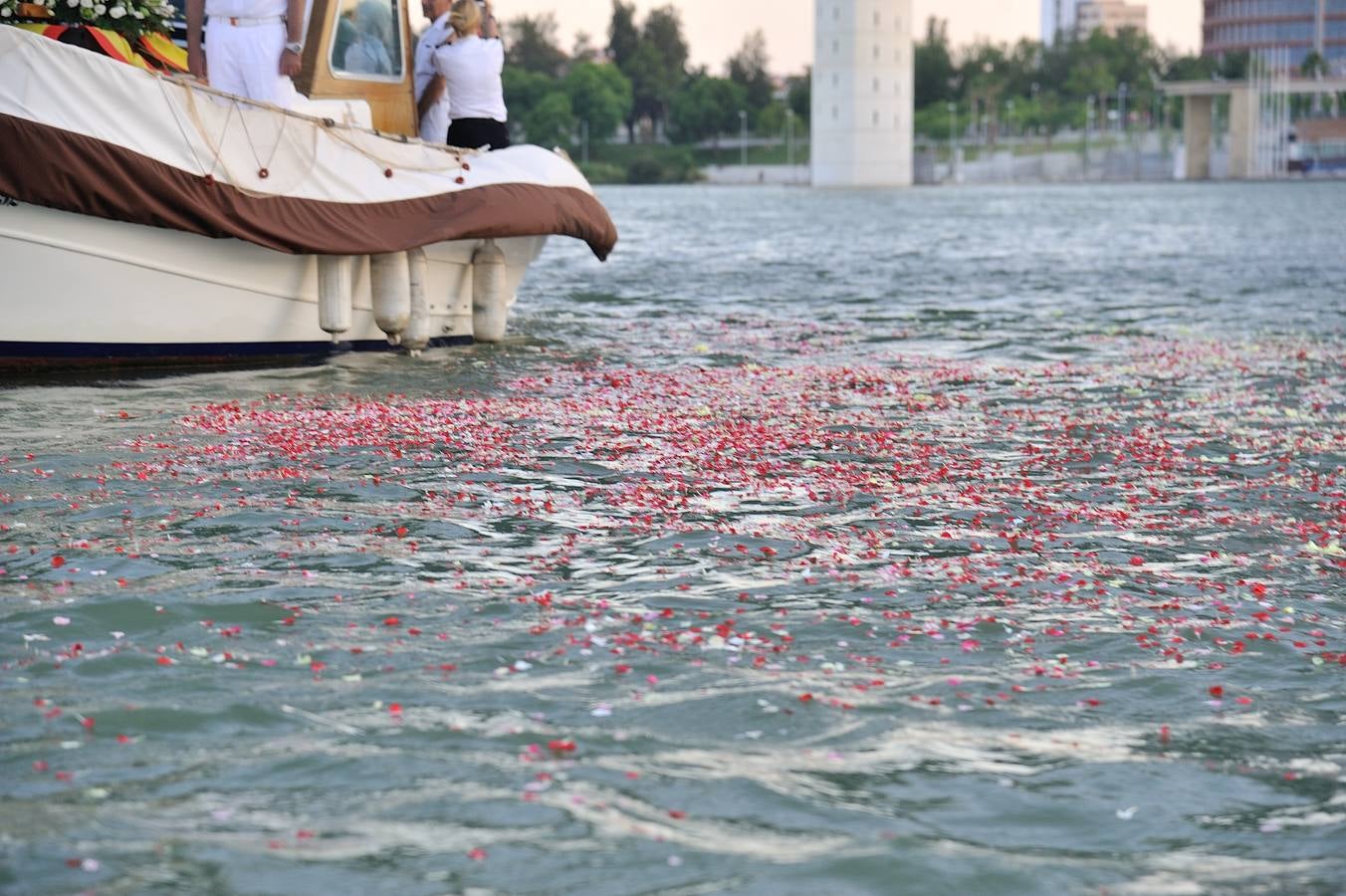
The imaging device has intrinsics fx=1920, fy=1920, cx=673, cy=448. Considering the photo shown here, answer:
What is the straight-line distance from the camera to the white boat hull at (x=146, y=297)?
42.2ft

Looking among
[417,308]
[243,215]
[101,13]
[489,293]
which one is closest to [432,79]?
[489,293]

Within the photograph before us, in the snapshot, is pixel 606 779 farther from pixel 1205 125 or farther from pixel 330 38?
pixel 1205 125

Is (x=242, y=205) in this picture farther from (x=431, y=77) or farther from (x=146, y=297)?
(x=431, y=77)

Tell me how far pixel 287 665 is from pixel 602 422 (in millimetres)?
6201

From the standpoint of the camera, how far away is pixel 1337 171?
181 m

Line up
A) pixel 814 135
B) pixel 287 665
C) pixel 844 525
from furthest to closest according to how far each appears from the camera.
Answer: pixel 814 135
pixel 844 525
pixel 287 665

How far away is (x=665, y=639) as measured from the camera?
653 cm

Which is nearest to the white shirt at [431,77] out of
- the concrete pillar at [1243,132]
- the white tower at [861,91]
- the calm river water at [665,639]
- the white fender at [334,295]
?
the white fender at [334,295]

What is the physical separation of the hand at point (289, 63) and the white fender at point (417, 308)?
1818mm

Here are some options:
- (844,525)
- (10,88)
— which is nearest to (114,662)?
(844,525)

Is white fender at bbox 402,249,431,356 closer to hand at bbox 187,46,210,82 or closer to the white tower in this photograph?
hand at bbox 187,46,210,82

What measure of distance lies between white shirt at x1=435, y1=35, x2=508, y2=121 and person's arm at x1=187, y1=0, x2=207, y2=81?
2.72 metres

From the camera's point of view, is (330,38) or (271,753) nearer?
(271,753)

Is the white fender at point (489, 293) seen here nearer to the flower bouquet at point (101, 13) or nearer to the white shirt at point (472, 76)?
the white shirt at point (472, 76)
